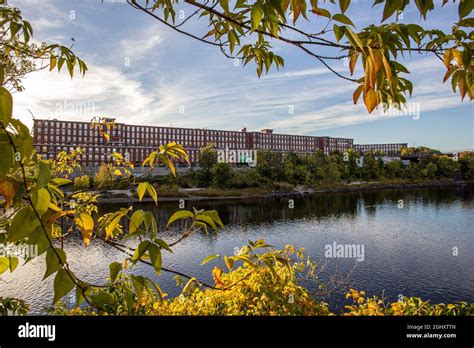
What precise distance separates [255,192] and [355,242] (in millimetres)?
20632

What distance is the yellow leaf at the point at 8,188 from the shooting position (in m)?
0.53

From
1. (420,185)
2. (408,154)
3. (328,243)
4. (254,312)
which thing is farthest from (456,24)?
(408,154)

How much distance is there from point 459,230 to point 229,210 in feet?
52.2

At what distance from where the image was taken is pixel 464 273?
39.1 feet

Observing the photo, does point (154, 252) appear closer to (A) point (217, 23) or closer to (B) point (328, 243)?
(A) point (217, 23)

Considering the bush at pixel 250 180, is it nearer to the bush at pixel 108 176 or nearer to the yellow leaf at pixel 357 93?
the bush at pixel 108 176

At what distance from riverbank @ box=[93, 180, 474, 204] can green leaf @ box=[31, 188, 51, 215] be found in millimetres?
16251

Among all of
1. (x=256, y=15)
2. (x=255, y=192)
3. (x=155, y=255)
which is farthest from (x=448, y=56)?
(x=255, y=192)

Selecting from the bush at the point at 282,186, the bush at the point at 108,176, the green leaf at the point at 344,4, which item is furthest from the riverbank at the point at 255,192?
the green leaf at the point at 344,4

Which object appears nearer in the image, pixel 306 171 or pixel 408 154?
pixel 306 171

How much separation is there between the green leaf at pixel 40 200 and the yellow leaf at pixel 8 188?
0.11 meters

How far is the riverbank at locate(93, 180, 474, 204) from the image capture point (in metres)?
27.2

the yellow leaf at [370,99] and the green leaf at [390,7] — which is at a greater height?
the green leaf at [390,7]
